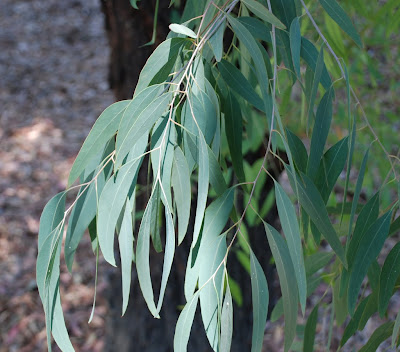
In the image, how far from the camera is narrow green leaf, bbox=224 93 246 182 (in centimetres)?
80

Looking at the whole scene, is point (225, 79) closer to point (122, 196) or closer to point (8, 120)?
point (122, 196)

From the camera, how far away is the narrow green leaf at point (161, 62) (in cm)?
70

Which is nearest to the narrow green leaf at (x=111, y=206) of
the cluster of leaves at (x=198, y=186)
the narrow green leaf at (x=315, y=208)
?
the cluster of leaves at (x=198, y=186)

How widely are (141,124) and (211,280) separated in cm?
19

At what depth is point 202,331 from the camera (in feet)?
5.07

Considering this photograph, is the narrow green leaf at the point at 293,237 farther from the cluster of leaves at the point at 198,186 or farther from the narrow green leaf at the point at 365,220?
the narrow green leaf at the point at 365,220

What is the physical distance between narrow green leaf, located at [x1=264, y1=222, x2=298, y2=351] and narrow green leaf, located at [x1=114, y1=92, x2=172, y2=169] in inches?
7.0

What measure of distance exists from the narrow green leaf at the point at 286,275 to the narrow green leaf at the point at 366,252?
0.14 meters

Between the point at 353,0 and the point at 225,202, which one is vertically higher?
the point at 353,0

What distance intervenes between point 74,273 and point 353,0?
1851mm

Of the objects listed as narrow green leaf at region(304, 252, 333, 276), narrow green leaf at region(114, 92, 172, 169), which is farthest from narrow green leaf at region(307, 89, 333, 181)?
narrow green leaf at region(304, 252, 333, 276)

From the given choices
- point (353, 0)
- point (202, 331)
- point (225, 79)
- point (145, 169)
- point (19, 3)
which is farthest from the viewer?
point (19, 3)

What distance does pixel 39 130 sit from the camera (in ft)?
11.2

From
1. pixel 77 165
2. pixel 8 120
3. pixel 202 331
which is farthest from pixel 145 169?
pixel 8 120
